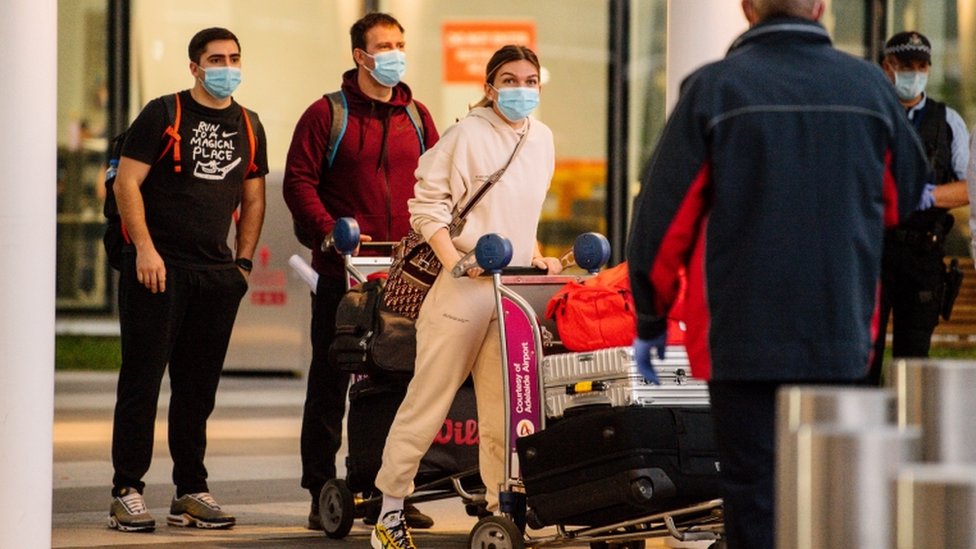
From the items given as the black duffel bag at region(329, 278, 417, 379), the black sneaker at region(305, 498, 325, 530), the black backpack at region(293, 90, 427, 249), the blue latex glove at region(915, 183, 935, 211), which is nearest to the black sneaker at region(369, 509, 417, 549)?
the black duffel bag at region(329, 278, 417, 379)

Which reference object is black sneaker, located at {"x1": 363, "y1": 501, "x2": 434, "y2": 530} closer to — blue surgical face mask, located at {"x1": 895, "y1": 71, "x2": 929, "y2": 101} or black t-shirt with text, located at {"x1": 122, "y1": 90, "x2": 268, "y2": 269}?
black t-shirt with text, located at {"x1": 122, "y1": 90, "x2": 268, "y2": 269}

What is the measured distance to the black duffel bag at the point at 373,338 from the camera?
675 cm

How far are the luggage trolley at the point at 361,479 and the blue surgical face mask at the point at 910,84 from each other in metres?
2.21

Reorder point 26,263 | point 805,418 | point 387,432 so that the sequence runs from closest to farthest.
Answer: point 805,418
point 26,263
point 387,432

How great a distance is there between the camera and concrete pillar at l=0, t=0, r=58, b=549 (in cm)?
590

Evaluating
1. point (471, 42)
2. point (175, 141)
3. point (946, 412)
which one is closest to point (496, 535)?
point (175, 141)

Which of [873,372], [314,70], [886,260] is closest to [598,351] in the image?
[873,372]

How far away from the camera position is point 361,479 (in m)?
7.11

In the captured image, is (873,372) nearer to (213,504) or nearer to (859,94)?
(859,94)

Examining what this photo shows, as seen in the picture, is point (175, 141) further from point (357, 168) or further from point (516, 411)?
point (516, 411)

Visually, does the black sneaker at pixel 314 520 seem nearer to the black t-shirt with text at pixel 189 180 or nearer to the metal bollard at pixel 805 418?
the black t-shirt with text at pixel 189 180

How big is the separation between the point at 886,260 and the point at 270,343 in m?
8.35

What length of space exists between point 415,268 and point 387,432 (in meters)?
0.78

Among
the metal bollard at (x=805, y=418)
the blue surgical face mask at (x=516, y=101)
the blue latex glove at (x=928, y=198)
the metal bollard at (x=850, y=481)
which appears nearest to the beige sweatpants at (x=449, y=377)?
the blue surgical face mask at (x=516, y=101)
